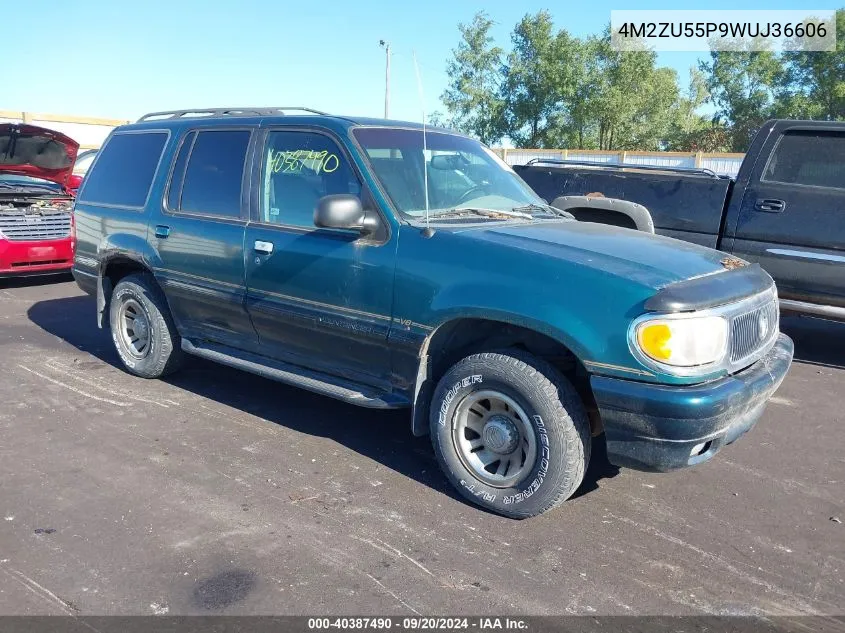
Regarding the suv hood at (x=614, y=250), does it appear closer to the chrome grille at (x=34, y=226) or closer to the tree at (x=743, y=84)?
the chrome grille at (x=34, y=226)

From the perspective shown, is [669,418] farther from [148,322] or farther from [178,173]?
[148,322]

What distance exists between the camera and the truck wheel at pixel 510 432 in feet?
11.1

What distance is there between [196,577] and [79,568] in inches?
19.9

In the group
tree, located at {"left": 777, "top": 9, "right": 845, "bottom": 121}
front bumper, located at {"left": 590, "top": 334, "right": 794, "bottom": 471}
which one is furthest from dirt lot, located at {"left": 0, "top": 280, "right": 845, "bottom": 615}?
tree, located at {"left": 777, "top": 9, "right": 845, "bottom": 121}

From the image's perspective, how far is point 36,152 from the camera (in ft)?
31.6

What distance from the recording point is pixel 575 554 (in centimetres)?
326

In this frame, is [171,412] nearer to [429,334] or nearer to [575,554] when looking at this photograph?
[429,334]

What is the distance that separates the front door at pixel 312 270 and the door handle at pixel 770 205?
3.94 meters

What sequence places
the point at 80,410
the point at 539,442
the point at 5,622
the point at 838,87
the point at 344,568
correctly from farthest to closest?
the point at 838,87 → the point at 80,410 → the point at 539,442 → the point at 344,568 → the point at 5,622

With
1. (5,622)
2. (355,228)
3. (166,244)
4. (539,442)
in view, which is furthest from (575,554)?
(166,244)

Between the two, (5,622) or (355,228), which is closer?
(5,622)

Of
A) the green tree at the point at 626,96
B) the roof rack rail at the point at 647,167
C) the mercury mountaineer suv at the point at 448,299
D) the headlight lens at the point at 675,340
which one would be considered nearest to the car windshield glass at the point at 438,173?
the mercury mountaineer suv at the point at 448,299

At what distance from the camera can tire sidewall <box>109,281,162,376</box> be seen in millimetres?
5352

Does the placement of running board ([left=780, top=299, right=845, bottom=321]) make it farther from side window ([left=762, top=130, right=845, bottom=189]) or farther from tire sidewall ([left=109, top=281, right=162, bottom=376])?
tire sidewall ([left=109, top=281, right=162, bottom=376])
